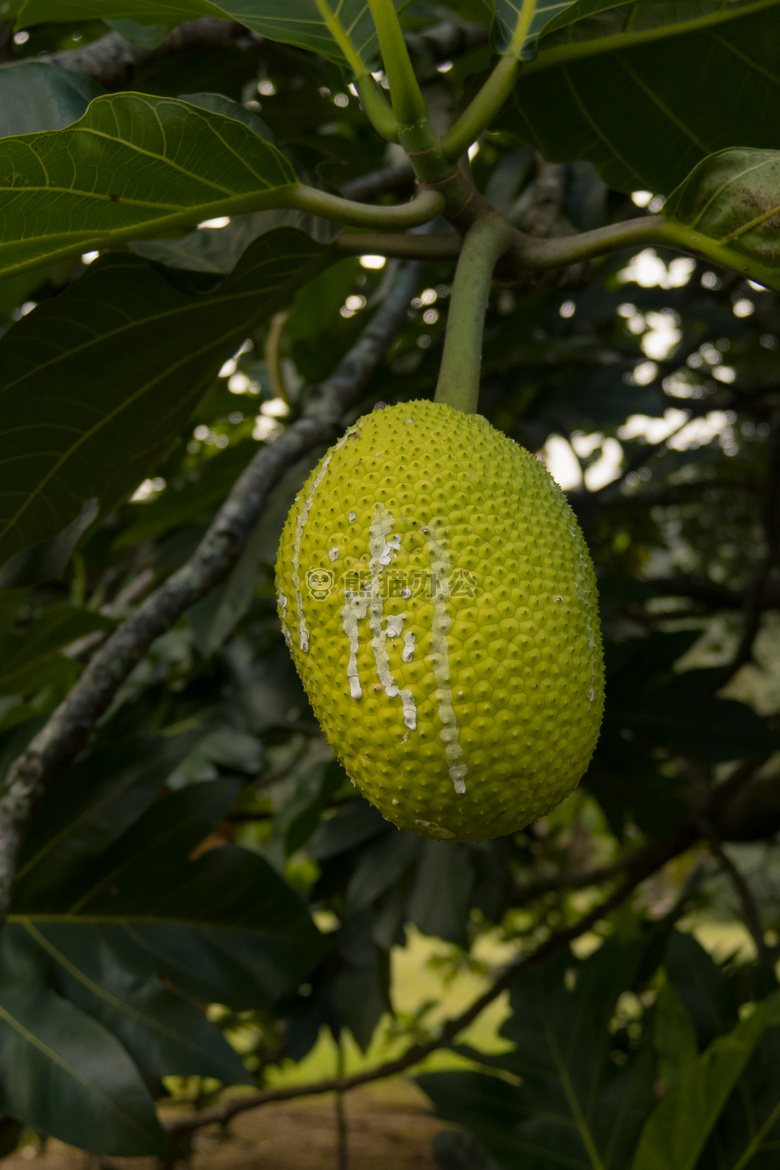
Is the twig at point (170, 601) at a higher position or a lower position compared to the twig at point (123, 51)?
lower

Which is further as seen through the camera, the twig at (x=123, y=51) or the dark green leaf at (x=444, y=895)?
the dark green leaf at (x=444, y=895)

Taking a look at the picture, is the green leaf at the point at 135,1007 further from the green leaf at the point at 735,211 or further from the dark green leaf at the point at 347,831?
the green leaf at the point at 735,211

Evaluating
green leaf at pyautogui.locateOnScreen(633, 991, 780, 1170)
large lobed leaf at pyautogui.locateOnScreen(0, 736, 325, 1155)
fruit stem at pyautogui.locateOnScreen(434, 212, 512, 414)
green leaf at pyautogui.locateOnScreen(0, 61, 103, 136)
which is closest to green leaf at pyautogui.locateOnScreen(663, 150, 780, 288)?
fruit stem at pyautogui.locateOnScreen(434, 212, 512, 414)

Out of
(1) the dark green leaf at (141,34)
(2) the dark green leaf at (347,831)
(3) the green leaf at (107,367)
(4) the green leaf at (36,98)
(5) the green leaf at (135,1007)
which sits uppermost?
(1) the dark green leaf at (141,34)

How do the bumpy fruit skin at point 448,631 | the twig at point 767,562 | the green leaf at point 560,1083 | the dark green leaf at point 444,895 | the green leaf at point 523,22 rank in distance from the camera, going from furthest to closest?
1. the twig at point 767,562
2. the dark green leaf at point 444,895
3. the green leaf at point 560,1083
4. the green leaf at point 523,22
5. the bumpy fruit skin at point 448,631

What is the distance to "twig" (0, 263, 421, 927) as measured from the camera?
865 millimetres

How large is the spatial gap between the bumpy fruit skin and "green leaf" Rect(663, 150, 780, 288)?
0.22 meters

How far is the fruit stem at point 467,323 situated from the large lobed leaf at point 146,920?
709 millimetres

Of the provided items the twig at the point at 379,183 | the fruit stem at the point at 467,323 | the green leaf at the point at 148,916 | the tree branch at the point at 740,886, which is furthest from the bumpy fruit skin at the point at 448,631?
the tree branch at the point at 740,886

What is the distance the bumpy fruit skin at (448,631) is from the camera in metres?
0.62

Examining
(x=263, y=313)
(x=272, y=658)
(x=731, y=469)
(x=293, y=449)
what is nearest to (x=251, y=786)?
(x=272, y=658)

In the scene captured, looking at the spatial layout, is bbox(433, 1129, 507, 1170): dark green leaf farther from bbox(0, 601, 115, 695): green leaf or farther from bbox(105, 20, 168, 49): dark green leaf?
bbox(105, 20, 168, 49): dark green leaf

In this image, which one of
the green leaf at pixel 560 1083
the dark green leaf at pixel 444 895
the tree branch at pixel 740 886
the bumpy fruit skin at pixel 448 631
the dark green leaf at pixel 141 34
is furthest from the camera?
the tree branch at pixel 740 886

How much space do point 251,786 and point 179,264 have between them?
1191 mm
